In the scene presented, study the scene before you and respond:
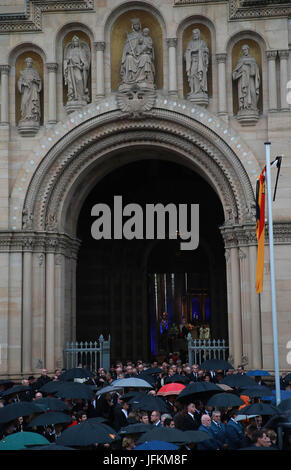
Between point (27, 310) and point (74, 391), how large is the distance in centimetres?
934

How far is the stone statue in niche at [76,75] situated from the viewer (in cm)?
2345

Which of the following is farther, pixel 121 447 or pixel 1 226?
pixel 1 226

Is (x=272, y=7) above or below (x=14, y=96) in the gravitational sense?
above

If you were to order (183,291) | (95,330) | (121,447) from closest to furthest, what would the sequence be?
1. (121,447)
2. (95,330)
3. (183,291)

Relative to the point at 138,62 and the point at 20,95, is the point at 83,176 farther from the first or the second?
the point at 138,62

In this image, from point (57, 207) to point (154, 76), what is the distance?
534 cm

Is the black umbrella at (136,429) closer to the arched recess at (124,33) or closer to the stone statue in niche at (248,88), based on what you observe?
the stone statue in niche at (248,88)

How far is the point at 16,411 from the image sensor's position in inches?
443

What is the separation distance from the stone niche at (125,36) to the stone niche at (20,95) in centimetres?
243

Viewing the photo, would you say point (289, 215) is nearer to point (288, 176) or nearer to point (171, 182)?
point (288, 176)

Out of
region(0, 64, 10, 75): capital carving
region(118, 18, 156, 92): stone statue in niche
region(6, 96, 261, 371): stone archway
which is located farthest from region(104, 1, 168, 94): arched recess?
region(0, 64, 10, 75): capital carving

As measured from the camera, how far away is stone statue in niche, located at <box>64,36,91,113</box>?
2345cm

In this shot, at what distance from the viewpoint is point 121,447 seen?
33.8 ft

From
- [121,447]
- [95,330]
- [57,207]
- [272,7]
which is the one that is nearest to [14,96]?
[57,207]
